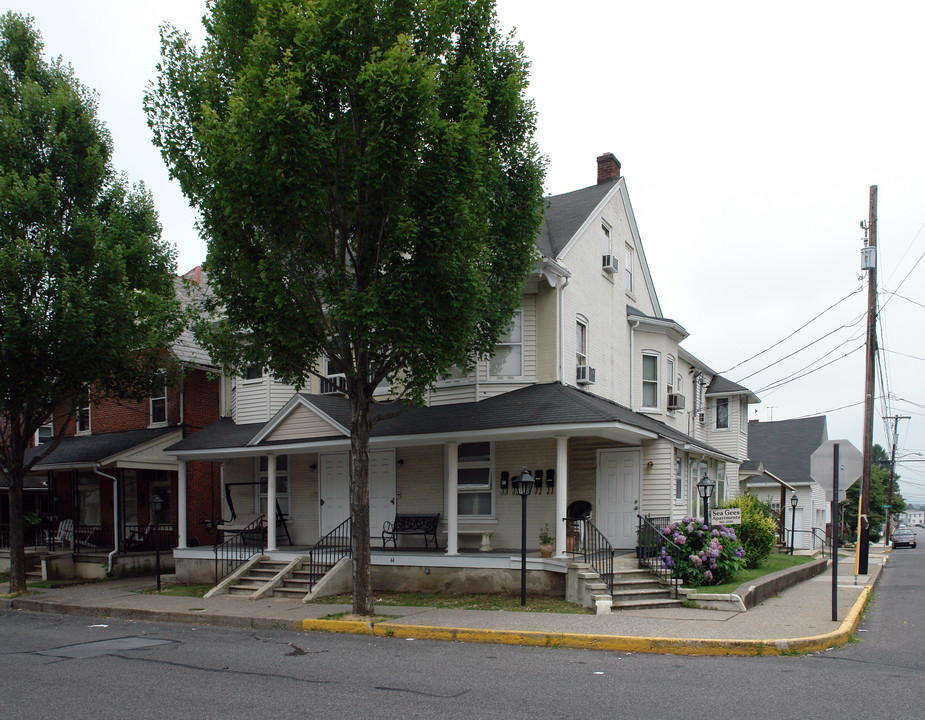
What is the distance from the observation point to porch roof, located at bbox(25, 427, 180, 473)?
21.8 meters

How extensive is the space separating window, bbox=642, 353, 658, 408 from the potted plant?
654 centimetres

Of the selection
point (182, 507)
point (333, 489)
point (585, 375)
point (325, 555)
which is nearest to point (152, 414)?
point (182, 507)

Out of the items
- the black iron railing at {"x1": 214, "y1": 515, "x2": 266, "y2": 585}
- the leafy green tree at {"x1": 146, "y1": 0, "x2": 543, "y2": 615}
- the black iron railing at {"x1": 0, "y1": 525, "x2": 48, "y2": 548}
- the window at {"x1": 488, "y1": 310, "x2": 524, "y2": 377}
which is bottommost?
the black iron railing at {"x1": 0, "y1": 525, "x2": 48, "y2": 548}

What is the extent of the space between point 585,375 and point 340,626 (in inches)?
335

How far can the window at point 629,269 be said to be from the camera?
73.8ft

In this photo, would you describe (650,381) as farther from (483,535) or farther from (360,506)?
(360,506)

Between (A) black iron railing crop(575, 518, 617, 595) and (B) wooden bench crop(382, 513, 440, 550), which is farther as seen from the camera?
(B) wooden bench crop(382, 513, 440, 550)

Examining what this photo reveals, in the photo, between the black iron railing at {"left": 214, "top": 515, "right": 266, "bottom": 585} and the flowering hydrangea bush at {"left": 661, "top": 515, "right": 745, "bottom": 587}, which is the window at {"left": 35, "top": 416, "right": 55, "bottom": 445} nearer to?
the black iron railing at {"left": 214, "top": 515, "right": 266, "bottom": 585}

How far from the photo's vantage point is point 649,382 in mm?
22094

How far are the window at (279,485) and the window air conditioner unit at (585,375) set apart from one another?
8.24m

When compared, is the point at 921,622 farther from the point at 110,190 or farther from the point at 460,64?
the point at 110,190

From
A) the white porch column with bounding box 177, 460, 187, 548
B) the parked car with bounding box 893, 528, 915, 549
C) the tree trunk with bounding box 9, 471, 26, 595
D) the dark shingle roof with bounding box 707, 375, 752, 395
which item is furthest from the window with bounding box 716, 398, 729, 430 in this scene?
the parked car with bounding box 893, 528, 915, 549

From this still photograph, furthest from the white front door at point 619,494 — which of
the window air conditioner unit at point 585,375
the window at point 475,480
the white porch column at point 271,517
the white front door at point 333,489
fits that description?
the white porch column at point 271,517

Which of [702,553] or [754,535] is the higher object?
[702,553]
